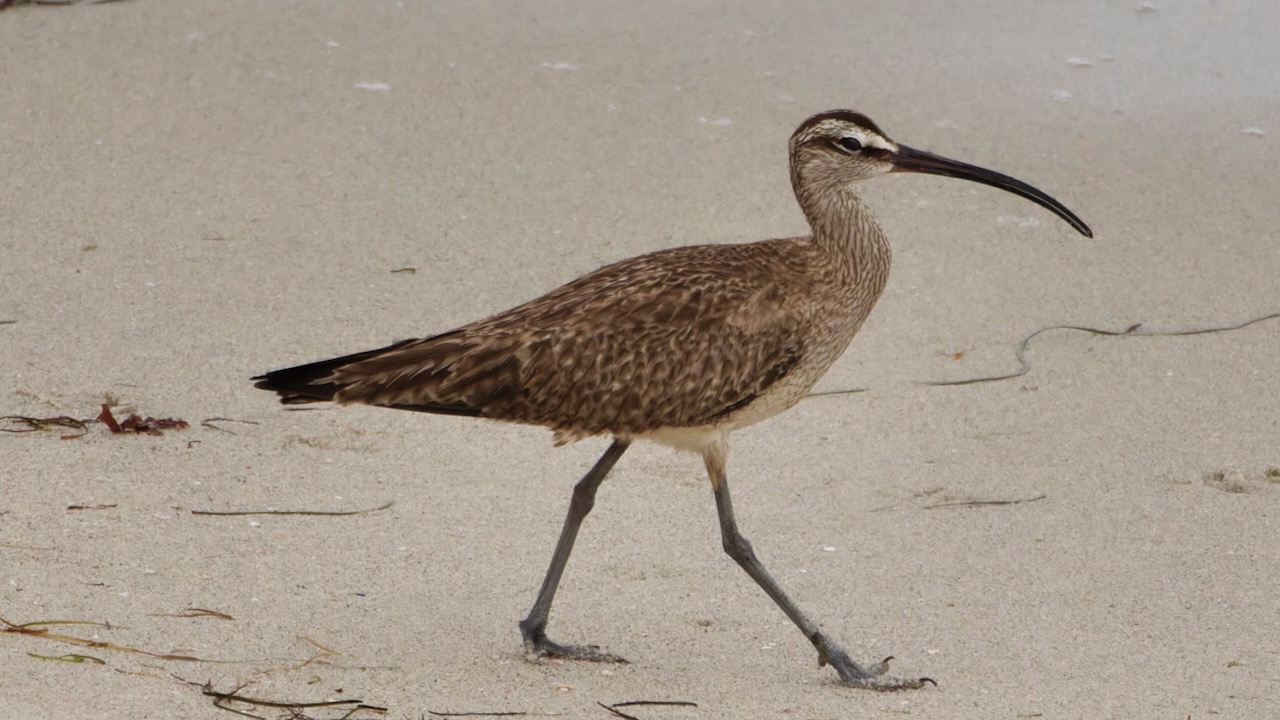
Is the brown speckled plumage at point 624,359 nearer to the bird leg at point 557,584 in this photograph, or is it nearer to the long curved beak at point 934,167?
the bird leg at point 557,584

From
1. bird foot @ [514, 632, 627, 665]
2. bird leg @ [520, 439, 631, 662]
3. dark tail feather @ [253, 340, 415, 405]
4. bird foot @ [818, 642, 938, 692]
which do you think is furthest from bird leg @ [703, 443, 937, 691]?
dark tail feather @ [253, 340, 415, 405]

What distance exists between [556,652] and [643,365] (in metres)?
0.88

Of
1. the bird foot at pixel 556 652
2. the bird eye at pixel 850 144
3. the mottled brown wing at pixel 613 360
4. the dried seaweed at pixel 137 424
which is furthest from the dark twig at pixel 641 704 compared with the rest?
the dried seaweed at pixel 137 424

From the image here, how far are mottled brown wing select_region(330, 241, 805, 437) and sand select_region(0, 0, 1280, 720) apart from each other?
0.72m

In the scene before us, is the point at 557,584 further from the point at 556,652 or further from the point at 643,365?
the point at 643,365

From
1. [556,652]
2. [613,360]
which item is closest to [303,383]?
[613,360]

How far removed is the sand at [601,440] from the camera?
5.30 meters

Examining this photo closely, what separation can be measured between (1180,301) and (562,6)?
13.5 feet

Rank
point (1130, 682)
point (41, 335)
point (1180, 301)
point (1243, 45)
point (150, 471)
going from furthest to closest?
1. point (1243, 45)
2. point (1180, 301)
3. point (41, 335)
4. point (150, 471)
5. point (1130, 682)

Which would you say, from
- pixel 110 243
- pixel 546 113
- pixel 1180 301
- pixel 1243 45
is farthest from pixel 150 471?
pixel 1243 45

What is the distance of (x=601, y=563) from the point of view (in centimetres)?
604

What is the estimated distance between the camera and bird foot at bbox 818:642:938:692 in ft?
17.1

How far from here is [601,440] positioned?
24.3 feet

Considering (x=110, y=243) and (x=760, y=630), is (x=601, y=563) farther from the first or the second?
(x=110, y=243)
